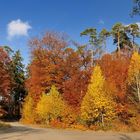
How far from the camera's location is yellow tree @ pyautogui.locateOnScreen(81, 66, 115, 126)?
4266cm

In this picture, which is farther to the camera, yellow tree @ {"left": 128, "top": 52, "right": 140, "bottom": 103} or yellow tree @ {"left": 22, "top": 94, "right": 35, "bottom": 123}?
yellow tree @ {"left": 22, "top": 94, "right": 35, "bottom": 123}

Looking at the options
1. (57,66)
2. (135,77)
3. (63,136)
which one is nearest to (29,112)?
(57,66)

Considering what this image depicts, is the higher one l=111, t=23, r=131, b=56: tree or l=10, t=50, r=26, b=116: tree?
l=111, t=23, r=131, b=56: tree

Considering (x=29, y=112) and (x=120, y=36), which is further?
(x=120, y=36)

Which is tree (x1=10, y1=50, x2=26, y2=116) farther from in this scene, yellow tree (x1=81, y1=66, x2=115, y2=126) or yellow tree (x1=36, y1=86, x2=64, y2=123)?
yellow tree (x1=81, y1=66, x2=115, y2=126)

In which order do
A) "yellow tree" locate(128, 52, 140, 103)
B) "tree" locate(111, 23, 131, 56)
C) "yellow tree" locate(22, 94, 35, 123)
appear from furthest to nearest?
"tree" locate(111, 23, 131, 56), "yellow tree" locate(22, 94, 35, 123), "yellow tree" locate(128, 52, 140, 103)

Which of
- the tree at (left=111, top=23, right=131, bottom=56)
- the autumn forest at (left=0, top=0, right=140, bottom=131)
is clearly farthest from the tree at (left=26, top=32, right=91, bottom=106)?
the tree at (left=111, top=23, right=131, bottom=56)

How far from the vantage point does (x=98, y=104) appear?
1667 inches

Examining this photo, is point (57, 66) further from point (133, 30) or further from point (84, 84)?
point (133, 30)

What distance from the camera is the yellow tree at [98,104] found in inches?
1679

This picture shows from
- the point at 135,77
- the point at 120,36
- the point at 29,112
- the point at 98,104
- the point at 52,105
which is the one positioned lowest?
the point at 98,104

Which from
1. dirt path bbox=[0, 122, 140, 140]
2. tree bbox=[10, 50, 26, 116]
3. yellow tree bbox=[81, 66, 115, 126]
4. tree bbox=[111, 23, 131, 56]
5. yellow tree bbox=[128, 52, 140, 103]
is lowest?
dirt path bbox=[0, 122, 140, 140]

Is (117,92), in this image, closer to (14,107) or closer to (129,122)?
(129,122)

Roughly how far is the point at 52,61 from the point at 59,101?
1000cm
